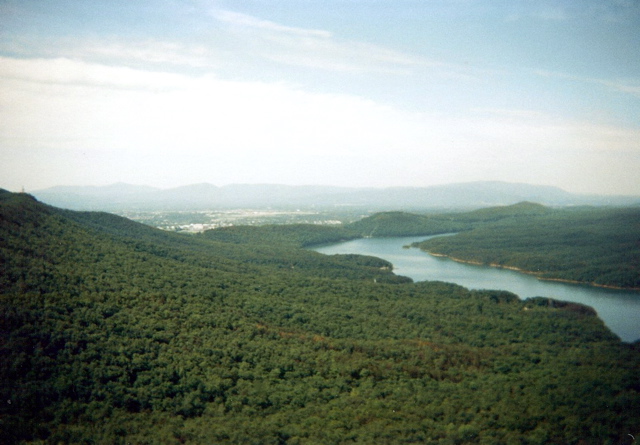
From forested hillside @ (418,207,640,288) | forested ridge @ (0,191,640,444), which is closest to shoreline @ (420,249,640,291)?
forested hillside @ (418,207,640,288)

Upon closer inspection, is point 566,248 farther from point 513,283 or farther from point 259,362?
point 259,362

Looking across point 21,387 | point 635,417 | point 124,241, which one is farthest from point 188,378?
point 124,241

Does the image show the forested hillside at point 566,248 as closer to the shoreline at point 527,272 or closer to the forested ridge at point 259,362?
the shoreline at point 527,272

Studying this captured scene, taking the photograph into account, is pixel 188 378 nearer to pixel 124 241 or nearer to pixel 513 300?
pixel 124 241

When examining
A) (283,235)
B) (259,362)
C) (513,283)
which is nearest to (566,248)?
(513,283)

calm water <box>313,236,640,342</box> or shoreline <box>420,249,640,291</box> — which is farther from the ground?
shoreline <box>420,249,640,291</box>

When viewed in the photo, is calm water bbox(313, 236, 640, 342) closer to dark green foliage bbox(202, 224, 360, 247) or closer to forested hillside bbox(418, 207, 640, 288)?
forested hillside bbox(418, 207, 640, 288)
